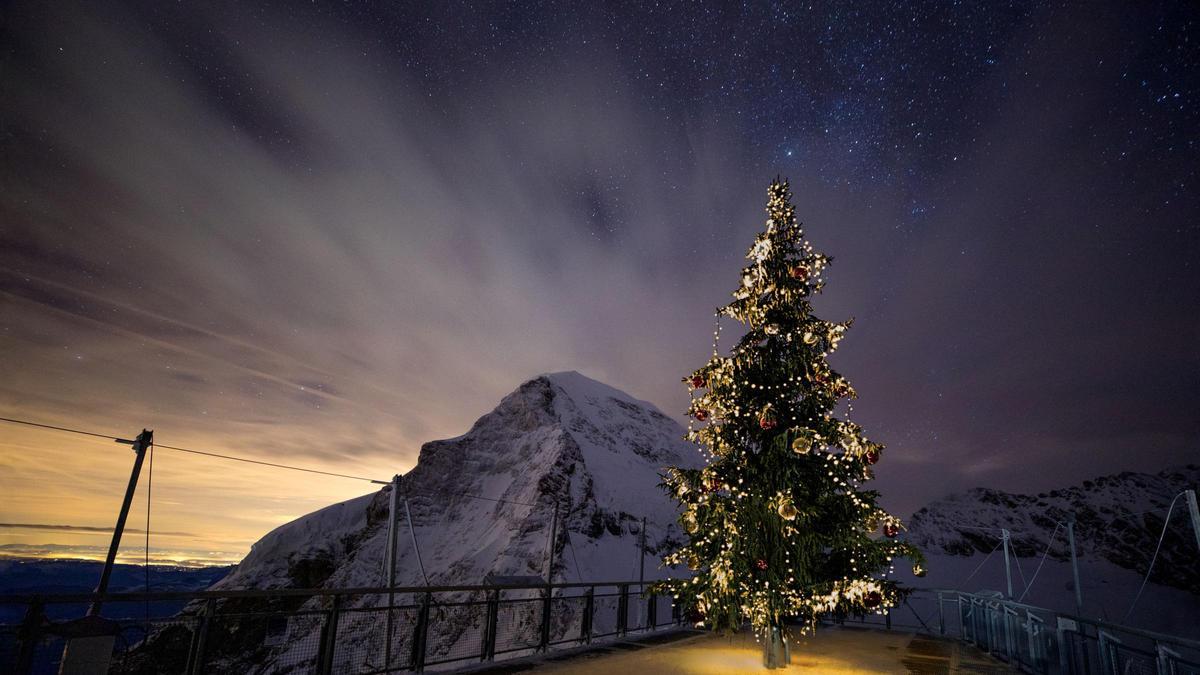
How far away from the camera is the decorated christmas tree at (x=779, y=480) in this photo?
9117 mm

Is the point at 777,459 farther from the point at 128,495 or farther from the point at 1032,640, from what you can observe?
the point at 128,495

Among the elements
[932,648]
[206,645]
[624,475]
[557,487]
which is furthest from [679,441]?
[206,645]

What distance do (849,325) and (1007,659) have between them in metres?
7.33

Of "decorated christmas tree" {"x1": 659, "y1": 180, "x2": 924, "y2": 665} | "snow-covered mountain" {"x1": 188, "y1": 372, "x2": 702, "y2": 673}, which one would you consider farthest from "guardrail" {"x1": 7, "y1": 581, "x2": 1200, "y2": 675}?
"snow-covered mountain" {"x1": 188, "y1": 372, "x2": 702, "y2": 673}

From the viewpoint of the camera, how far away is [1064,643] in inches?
323

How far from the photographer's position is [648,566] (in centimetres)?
6812

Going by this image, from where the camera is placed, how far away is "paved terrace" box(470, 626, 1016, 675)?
8.90 metres

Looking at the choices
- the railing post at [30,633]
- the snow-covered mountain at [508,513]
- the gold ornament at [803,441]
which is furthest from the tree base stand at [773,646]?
the snow-covered mountain at [508,513]

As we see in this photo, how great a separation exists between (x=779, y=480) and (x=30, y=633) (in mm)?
9231

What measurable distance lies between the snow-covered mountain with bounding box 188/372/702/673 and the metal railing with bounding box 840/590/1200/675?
45.3 metres

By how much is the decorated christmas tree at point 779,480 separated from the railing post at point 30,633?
311 inches

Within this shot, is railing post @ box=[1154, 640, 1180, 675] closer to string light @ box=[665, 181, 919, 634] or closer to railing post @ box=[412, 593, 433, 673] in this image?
string light @ box=[665, 181, 919, 634]

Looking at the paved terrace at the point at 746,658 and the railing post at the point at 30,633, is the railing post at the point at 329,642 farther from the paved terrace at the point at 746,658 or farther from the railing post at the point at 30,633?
the railing post at the point at 30,633

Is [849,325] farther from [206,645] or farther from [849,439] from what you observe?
[206,645]
